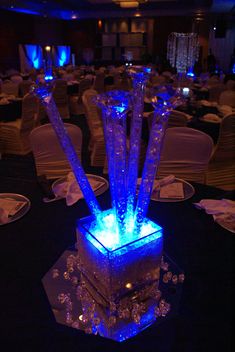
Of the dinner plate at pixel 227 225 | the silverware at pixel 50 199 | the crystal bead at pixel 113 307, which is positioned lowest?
the silverware at pixel 50 199

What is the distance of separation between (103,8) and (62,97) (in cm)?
834

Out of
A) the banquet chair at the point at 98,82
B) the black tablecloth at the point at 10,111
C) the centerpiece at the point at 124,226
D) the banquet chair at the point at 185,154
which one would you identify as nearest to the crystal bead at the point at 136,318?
the centerpiece at the point at 124,226

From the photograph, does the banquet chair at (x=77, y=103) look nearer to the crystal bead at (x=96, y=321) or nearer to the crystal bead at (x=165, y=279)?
the crystal bead at (x=165, y=279)

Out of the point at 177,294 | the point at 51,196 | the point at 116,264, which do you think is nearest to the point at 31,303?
the point at 116,264

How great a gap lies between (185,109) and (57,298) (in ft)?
10.3

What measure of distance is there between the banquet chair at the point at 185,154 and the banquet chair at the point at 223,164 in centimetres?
73

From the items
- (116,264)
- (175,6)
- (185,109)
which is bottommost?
(185,109)

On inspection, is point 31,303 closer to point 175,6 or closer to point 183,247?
point 183,247

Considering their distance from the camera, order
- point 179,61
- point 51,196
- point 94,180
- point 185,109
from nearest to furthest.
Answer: point 51,196 < point 94,180 < point 185,109 < point 179,61

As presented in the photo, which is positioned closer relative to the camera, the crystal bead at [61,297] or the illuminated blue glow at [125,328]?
the illuminated blue glow at [125,328]

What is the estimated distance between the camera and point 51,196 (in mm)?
1445

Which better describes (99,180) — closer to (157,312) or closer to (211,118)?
(157,312)

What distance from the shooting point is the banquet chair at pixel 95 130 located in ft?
11.1

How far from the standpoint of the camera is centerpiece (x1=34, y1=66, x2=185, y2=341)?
76 cm
